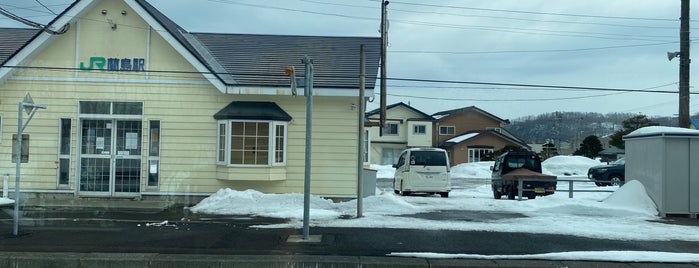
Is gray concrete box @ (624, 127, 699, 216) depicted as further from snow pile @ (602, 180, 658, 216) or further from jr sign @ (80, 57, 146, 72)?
jr sign @ (80, 57, 146, 72)

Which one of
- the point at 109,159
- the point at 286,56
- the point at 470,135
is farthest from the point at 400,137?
the point at 109,159

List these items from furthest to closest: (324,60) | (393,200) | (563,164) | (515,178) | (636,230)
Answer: (563,164) < (515,178) < (324,60) < (393,200) < (636,230)

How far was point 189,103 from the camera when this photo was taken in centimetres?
1583

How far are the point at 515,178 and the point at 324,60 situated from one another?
7.66m

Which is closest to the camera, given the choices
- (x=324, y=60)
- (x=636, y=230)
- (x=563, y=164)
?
(x=636, y=230)

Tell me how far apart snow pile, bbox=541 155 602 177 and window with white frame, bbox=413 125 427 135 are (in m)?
17.2

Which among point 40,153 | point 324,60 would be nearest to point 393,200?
point 324,60

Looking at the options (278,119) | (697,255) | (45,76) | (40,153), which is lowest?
(697,255)

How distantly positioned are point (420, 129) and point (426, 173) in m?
43.0

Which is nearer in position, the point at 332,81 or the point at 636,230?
the point at 636,230

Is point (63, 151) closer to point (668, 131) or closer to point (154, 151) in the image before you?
point (154, 151)

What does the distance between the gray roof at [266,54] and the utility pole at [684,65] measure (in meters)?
10.4

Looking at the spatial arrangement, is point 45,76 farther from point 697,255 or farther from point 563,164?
point 563,164

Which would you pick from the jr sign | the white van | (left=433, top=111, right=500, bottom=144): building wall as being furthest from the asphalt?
Result: (left=433, top=111, right=500, bottom=144): building wall
